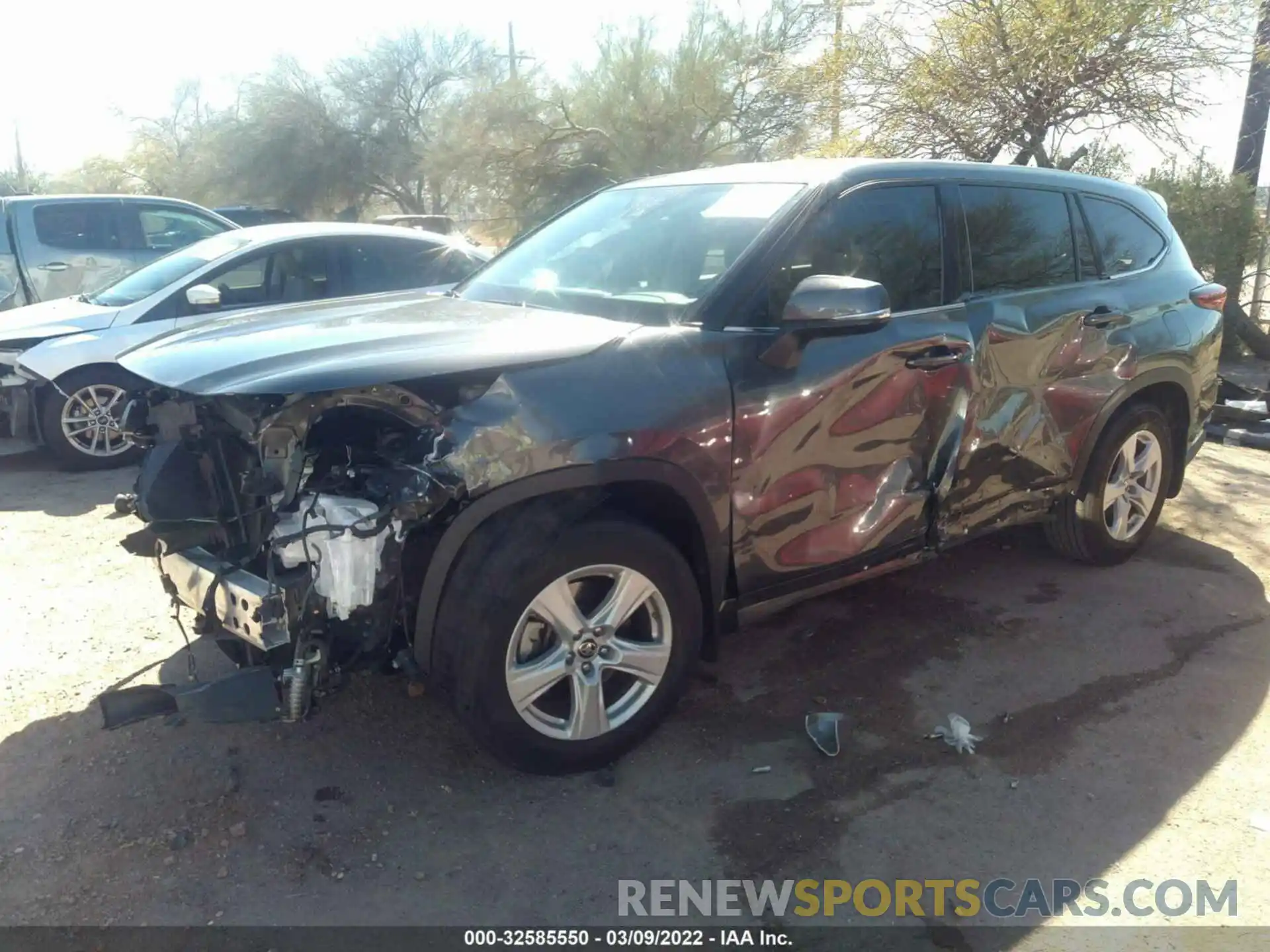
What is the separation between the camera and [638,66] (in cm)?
2042

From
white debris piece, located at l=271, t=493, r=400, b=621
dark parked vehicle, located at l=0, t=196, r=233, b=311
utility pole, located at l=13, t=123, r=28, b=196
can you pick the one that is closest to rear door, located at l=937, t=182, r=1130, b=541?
white debris piece, located at l=271, t=493, r=400, b=621

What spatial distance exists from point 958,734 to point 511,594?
1.68m

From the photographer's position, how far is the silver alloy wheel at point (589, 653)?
3.12 meters

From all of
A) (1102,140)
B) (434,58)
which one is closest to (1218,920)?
(1102,140)

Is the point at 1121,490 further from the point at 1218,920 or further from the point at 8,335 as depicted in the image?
the point at 8,335

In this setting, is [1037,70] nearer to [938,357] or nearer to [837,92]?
[837,92]

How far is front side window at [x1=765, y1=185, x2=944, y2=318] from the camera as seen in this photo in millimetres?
3609

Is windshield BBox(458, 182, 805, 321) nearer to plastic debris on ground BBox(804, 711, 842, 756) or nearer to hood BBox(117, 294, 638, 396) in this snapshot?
hood BBox(117, 294, 638, 396)

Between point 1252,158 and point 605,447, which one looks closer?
point 605,447

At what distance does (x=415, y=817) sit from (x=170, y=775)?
855 millimetres

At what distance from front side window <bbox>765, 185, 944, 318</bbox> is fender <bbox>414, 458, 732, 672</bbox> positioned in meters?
0.69

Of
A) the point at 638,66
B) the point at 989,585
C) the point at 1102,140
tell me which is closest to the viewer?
the point at 989,585

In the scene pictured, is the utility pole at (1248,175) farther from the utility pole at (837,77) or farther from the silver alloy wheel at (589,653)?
the silver alloy wheel at (589,653)

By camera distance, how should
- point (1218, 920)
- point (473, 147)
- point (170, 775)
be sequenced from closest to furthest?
point (1218, 920) → point (170, 775) → point (473, 147)
